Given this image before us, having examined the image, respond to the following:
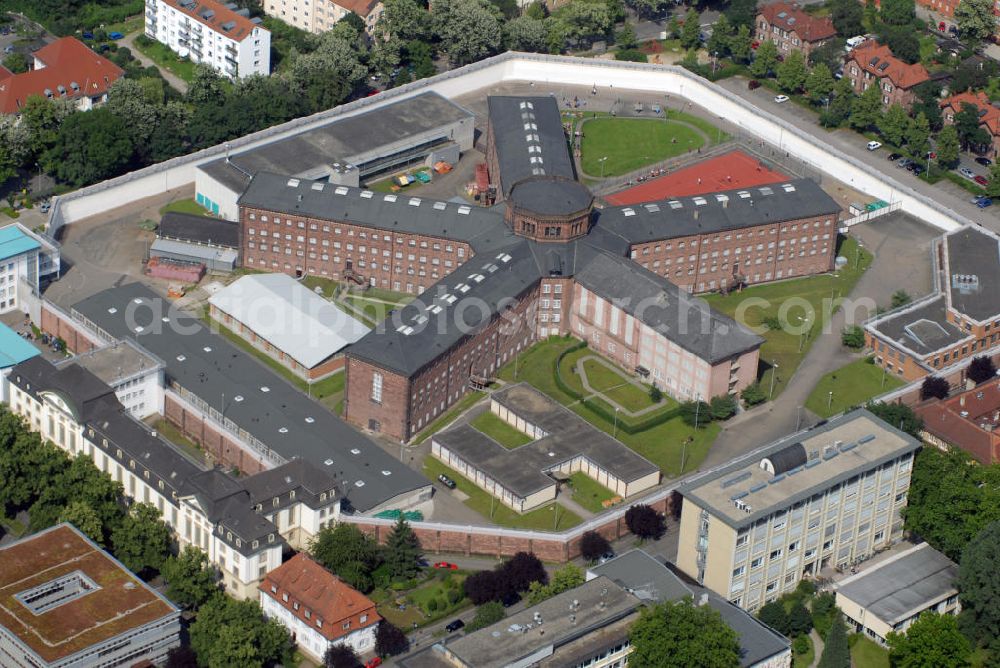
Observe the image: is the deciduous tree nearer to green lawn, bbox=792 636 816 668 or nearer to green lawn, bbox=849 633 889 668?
green lawn, bbox=792 636 816 668

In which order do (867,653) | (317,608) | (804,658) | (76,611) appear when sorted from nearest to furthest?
(76,611) < (317,608) < (804,658) < (867,653)

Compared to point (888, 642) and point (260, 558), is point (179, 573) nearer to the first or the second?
point (260, 558)

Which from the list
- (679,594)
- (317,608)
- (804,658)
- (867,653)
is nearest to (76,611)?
(317,608)

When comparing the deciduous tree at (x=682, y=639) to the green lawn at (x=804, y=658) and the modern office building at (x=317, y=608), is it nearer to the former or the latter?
the green lawn at (x=804, y=658)

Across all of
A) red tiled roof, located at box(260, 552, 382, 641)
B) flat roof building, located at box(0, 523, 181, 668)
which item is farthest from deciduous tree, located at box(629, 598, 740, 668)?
flat roof building, located at box(0, 523, 181, 668)

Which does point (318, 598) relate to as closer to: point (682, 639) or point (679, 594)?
point (679, 594)

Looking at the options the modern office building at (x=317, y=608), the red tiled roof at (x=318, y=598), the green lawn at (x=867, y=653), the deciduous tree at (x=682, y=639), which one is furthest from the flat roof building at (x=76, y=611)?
the green lawn at (x=867, y=653)
